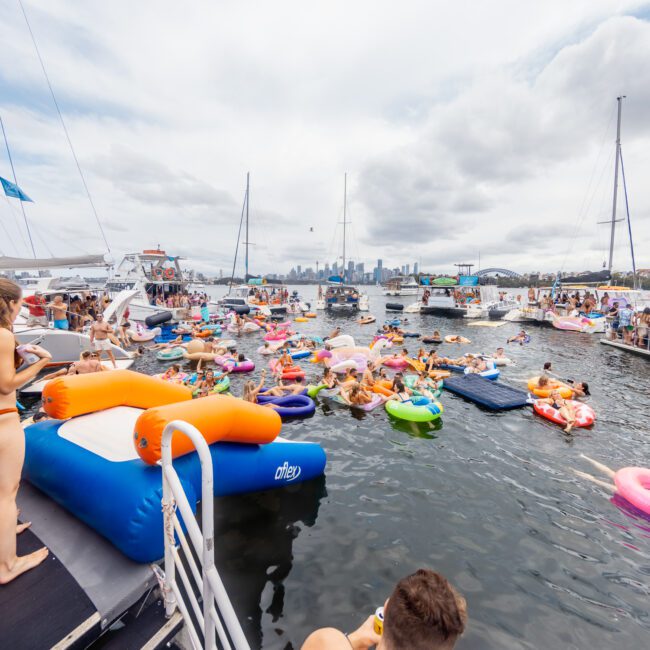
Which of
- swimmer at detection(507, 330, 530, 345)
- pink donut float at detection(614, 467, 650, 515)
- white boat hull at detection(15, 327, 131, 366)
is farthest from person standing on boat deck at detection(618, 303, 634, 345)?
white boat hull at detection(15, 327, 131, 366)

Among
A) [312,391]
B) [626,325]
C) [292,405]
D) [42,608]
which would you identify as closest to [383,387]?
[312,391]

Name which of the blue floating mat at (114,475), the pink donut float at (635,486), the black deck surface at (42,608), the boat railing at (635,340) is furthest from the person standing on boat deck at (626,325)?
the black deck surface at (42,608)

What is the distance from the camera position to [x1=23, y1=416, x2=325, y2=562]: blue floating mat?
9.52ft

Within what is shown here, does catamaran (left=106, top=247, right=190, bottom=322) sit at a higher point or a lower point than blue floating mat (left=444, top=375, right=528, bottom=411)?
higher

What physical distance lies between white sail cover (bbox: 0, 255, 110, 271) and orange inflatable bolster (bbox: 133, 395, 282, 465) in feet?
49.7

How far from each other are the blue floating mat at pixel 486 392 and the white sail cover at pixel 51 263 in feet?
56.7

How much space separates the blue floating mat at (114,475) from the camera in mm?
2900

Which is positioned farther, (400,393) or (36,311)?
(36,311)

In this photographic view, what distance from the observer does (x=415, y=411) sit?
9.45 m

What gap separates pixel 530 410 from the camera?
10430 mm

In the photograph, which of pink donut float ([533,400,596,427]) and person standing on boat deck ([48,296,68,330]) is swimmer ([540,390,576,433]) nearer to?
pink donut float ([533,400,596,427])

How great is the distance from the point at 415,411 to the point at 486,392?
3409 millimetres

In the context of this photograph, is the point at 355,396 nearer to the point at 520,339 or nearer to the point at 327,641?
the point at 327,641

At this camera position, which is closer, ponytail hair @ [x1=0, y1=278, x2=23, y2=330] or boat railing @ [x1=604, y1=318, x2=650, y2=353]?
ponytail hair @ [x1=0, y1=278, x2=23, y2=330]
